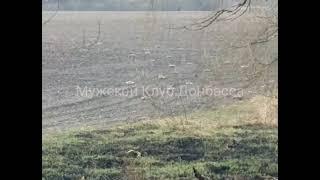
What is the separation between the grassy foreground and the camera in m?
1.65

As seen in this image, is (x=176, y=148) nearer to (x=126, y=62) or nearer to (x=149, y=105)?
(x=149, y=105)

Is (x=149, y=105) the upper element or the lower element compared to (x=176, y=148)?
upper

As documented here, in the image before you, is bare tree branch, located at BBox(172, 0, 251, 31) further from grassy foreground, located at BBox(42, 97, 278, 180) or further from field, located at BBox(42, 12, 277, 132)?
grassy foreground, located at BBox(42, 97, 278, 180)

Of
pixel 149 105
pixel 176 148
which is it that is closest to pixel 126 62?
pixel 149 105

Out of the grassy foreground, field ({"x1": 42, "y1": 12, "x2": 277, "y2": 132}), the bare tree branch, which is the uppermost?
the bare tree branch

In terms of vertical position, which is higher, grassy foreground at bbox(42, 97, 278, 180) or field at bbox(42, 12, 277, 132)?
field at bbox(42, 12, 277, 132)

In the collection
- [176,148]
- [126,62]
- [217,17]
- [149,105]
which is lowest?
[176,148]

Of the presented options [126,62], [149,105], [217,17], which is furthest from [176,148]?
[217,17]

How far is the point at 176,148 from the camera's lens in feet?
5.53

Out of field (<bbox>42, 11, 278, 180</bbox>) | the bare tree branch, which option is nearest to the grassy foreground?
field (<bbox>42, 11, 278, 180</bbox>)

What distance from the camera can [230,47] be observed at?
174cm

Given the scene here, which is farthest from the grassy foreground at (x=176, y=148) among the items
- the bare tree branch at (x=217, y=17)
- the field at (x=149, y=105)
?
the bare tree branch at (x=217, y=17)
